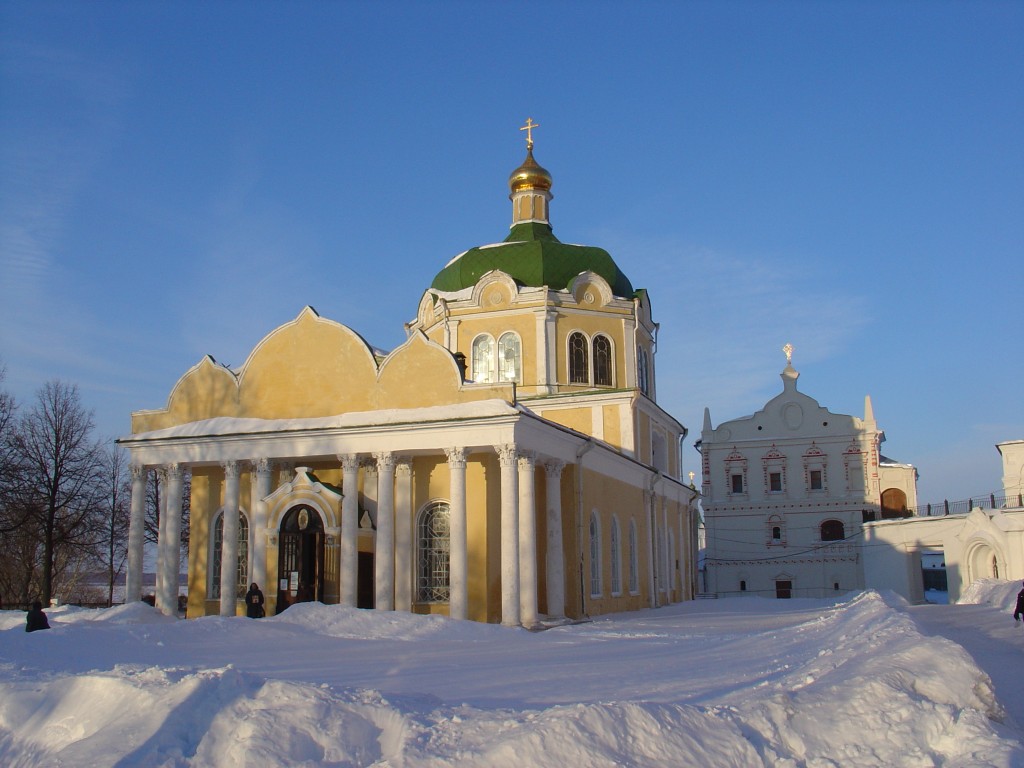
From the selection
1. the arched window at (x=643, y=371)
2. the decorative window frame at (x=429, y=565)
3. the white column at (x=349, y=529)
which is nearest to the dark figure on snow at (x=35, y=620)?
the white column at (x=349, y=529)

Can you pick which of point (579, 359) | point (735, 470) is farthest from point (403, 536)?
point (735, 470)

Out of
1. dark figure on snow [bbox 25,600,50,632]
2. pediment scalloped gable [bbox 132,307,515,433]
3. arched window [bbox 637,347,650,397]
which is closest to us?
dark figure on snow [bbox 25,600,50,632]

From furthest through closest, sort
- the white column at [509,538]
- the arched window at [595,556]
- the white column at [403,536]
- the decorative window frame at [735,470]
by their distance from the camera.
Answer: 1. the decorative window frame at [735,470]
2. the arched window at [595,556]
3. the white column at [403,536]
4. the white column at [509,538]

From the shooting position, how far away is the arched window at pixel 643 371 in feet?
106

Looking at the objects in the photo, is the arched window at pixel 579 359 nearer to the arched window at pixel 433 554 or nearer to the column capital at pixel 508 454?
the arched window at pixel 433 554

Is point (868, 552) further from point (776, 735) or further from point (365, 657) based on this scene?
point (776, 735)

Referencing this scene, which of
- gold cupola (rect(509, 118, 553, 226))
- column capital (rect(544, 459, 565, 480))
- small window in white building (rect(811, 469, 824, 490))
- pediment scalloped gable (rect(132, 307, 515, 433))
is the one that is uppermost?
gold cupola (rect(509, 118, 553, 226))

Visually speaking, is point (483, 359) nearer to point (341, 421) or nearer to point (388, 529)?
point (341, 421)

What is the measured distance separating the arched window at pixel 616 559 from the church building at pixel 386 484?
0.06 meters

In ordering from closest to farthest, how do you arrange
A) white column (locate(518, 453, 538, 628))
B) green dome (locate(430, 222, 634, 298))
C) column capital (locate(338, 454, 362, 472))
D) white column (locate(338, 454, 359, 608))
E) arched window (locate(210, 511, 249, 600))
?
1. white column (locate(518, 453, 538, 628))
2. white column (locate(338, 454, 359, 608))
3. column capital (locate(338, 454, 362, 472))
4. arched window (locate(210, 511, 249, 600))
5. green dome (locate(430, 222, 634, 298))

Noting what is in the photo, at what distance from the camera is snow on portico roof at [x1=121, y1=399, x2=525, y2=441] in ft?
71.3

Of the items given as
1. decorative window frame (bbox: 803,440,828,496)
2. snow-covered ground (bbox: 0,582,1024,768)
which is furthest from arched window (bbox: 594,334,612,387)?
decorative window frame (bbox: 803,440,828,496)

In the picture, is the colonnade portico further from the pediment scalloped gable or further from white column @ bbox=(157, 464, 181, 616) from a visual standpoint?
the pediment scalloped gable

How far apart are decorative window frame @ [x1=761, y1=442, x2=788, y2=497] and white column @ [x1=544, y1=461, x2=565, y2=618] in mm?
24599
